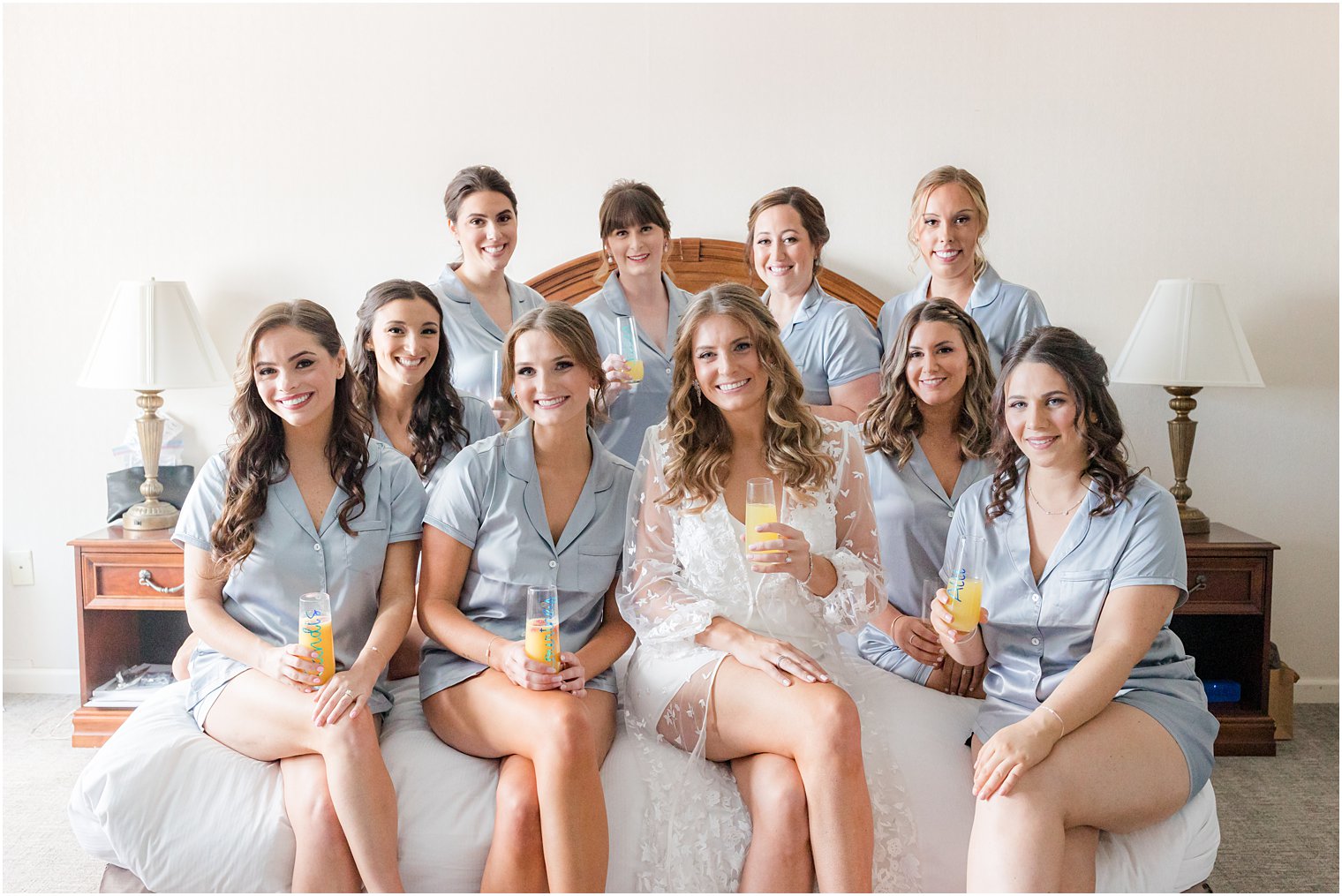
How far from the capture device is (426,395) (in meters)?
2.96

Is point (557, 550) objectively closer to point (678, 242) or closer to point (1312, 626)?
point (678, 242)

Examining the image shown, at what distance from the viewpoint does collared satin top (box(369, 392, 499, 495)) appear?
2.91 m

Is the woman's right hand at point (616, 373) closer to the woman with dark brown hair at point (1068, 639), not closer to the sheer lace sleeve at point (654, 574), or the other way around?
the sheer lace sleeve at point (654, 574)

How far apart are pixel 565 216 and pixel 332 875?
2.49m

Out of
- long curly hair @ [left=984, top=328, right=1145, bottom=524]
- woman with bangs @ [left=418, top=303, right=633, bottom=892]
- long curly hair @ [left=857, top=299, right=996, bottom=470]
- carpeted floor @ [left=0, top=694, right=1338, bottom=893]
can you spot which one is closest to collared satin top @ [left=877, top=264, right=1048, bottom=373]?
long curly hair @ [left=857, top=299, right=996, bottom=470]

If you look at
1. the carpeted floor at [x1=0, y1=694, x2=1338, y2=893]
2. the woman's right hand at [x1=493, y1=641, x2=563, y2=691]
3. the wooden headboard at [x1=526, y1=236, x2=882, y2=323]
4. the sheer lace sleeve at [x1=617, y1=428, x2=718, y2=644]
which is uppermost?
the wooden headboard at [x1=526, y1=236, x2=882, y2=323]

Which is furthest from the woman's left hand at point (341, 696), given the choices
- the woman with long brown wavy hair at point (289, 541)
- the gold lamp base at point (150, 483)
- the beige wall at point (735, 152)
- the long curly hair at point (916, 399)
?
the beige wall at point (735, 152)

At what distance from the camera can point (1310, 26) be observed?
3.82 meters

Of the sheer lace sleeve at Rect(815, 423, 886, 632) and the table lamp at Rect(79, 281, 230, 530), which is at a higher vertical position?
the table lamp at Rect(79, 281, 230, 530)

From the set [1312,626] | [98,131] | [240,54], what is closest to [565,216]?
[240,54]

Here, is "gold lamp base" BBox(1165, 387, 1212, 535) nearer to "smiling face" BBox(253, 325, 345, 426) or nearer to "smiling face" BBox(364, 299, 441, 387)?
"smiling face" BBox(364, 299, 441, 387)

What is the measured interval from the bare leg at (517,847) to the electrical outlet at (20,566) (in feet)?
9.24

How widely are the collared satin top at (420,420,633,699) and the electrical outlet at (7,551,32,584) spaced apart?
241cm

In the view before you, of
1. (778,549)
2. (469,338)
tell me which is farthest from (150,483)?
(778,549)
